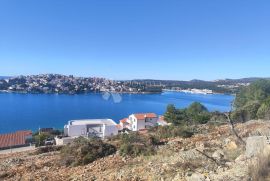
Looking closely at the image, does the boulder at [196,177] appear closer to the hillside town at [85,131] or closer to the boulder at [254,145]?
the boulder at [254,145]

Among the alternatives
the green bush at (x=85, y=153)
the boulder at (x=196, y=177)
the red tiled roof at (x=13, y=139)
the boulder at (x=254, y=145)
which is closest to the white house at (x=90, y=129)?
the red tiled roof at (x=13, y=139)

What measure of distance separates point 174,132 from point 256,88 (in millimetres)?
30259

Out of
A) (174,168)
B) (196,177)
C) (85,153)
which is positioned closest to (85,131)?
(85,153)

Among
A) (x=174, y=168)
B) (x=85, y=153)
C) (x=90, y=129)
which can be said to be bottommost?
(x=90, y=129)

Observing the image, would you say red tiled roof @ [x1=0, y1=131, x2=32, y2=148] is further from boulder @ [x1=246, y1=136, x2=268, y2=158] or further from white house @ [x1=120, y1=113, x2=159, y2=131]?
boulder @ [x1=246, y1=136, x2=268, y2=158]

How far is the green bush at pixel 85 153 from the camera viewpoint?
26.0ft

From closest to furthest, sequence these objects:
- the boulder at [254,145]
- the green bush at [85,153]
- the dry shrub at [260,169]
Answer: the dry shrub at [260,169] < the boulder at [254,145] < the green bush at [85,153]

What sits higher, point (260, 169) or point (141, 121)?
point (260, 169)

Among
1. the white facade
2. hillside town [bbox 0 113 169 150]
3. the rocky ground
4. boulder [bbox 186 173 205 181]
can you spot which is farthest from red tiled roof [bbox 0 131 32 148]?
boulder [bbox 186 173 205 181]

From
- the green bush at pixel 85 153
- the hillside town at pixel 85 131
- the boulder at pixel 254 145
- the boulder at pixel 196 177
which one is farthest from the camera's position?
the hillside town at pixel 85 131

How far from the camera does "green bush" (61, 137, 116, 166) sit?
792cm

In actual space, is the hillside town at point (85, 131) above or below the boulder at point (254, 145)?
below

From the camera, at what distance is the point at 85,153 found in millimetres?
8430

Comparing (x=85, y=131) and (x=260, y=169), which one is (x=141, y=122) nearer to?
(x=85, y=131)
